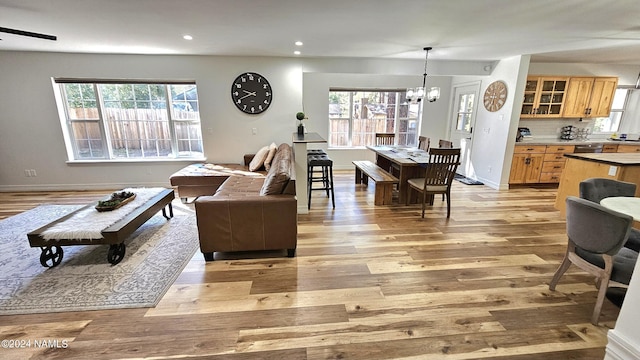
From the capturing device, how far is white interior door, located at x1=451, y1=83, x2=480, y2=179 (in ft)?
19.1

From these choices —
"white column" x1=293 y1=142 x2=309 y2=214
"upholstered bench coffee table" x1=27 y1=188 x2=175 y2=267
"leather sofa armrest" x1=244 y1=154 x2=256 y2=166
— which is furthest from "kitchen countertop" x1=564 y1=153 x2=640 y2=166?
"upholstered bench coffee table" x1=27 y1=188 x2=175 y2=267

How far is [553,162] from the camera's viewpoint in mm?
5145

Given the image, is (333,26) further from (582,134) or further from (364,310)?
(582,134)

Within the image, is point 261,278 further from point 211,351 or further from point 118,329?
point 118,329

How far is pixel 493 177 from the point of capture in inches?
207

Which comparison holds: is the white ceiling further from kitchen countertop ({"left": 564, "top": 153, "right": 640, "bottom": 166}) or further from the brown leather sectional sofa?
the brown leather sectional sofa

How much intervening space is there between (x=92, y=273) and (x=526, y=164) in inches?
267

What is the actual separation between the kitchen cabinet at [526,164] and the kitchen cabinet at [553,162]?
0.30 ft

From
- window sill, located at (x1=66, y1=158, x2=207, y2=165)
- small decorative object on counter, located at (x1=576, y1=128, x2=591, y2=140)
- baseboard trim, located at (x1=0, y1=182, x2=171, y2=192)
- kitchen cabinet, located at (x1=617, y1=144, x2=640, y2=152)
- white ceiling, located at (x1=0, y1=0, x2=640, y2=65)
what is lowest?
baseboard trim, located at (x1=0, y1=182, x2=171, y2=192)

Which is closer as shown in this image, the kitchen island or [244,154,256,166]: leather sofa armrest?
the kitchen island

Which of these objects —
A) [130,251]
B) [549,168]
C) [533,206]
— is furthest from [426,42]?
[130,251]

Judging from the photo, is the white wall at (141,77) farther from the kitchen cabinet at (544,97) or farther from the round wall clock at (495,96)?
the kitchen cabinet at (544,97)

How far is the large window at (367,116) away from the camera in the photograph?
6551 mm

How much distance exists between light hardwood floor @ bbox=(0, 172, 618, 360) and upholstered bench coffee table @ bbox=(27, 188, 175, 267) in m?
0.65
